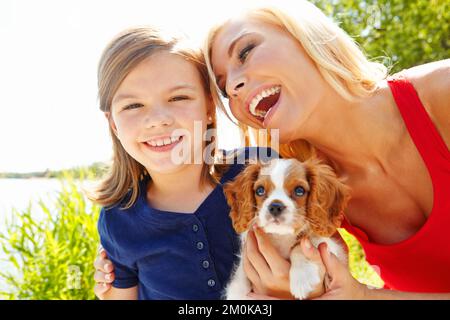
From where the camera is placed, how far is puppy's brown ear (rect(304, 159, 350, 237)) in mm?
2138

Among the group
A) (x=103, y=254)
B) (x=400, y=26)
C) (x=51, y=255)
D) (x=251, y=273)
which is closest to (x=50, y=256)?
(x=51, y=255)

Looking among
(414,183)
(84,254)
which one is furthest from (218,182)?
(84,254)

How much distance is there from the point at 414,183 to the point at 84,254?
10.9 feet

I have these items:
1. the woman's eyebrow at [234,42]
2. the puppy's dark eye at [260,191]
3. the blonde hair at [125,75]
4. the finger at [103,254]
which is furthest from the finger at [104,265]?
the woman's eyebrow at [234,42]

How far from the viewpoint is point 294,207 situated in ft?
6.89

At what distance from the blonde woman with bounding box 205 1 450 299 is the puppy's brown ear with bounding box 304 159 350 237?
1.08 ft

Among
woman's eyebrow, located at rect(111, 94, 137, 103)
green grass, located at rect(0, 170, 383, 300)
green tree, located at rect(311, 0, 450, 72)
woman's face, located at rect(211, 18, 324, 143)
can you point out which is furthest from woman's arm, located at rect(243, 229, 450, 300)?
green tree, located at rect(311, 0, 450, 72)

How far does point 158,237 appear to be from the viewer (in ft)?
9.07

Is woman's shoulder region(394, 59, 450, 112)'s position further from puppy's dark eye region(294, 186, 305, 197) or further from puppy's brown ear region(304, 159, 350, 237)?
puppy's dark eye region(294, 186, 305, 197)

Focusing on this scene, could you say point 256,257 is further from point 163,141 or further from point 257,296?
point 163,141

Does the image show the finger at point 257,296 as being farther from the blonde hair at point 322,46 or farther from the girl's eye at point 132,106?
the girl's eye at point 132,106

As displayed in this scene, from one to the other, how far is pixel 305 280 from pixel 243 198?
1.47 ft
